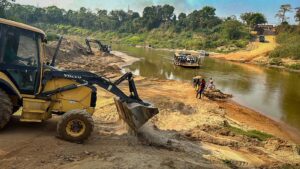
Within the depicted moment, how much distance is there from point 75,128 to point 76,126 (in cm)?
6

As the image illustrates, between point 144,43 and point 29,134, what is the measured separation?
358 feet

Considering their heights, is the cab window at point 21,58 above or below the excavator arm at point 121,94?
above

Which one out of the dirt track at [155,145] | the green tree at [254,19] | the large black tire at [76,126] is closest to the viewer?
the dirt track at [155,145]

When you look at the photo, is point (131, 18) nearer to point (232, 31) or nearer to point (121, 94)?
point (232, 31)

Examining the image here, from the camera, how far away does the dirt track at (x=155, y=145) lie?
9242 mm

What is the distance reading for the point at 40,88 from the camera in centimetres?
1091

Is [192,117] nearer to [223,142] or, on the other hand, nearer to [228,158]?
[223,142]

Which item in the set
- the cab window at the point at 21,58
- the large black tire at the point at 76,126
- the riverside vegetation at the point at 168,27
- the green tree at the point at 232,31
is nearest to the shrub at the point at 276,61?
the riverside vegetation at the point at 168,27

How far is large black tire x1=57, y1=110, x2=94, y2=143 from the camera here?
34.3ft

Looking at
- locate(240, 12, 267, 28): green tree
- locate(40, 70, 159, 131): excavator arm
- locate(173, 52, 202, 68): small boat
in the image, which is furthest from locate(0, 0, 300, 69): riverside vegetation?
locate(40, 70, 159, 131): excavator arm

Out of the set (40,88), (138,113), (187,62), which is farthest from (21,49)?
(187,62)

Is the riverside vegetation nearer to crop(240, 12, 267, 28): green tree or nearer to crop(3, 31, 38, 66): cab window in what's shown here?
crop(240, 12, 267, 28): green tree

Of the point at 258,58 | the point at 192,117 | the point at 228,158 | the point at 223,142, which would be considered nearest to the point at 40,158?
the point at 228,158

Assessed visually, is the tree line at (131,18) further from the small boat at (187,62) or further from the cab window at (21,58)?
the cab window at (21,58)
